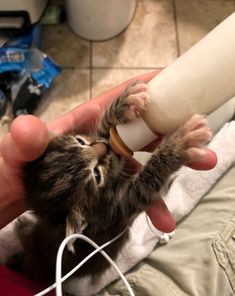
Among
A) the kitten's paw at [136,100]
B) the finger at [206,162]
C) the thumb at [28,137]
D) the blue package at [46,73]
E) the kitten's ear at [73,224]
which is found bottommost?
the blue package at [46,73]

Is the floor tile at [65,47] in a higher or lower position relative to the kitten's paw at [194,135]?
lower

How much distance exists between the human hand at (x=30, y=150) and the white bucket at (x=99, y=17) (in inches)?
25.9

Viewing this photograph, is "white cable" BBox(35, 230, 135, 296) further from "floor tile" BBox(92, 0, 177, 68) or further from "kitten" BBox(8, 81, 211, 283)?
"floor tile" BBox(92, 0, 177, 68)

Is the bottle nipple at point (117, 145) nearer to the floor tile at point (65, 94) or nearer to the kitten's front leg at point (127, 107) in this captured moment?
the kitten's front leg at point (127, 107)

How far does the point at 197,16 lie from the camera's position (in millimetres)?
1883

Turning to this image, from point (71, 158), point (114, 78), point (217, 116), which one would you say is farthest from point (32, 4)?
point (71, 158)

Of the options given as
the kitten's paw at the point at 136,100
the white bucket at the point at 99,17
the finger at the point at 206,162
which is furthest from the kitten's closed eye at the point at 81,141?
the white bucket at the point at 99,17

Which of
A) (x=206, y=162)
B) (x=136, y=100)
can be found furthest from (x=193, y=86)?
(x=206, y=162)

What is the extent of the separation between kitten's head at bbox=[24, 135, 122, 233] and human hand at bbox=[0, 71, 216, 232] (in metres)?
0.04

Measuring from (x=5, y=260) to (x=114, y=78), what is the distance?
935 millimetres

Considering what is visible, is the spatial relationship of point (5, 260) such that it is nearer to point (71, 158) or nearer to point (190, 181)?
point (71, 158)

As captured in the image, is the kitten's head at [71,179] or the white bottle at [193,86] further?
the kitten's head at [71,179]

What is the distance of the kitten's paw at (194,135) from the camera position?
779 millimetres

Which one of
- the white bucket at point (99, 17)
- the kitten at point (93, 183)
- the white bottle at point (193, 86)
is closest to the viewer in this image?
the white bottle at point (193, 86)
